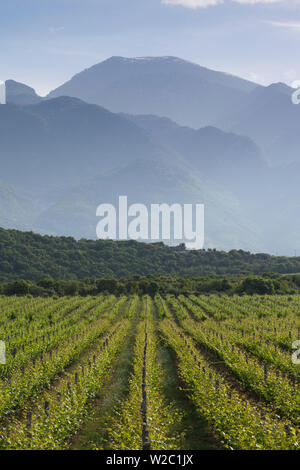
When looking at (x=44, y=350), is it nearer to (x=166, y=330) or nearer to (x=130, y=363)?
(x=130, y=363)

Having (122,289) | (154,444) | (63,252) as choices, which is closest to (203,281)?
(122,289)

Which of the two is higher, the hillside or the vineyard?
the hillside

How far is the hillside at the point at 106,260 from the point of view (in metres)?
105

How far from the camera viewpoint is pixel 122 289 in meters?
76.8

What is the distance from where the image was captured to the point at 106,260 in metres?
118

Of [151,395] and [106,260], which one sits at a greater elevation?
[106,260]

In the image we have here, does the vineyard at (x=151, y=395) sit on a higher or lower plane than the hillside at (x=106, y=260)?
A: lower

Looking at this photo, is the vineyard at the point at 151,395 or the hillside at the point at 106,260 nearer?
the vineyard at the point at 151,395

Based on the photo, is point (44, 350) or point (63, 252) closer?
point (44, 350)

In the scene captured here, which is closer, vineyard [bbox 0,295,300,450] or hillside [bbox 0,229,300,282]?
vineyard [bbox 0,295,300,450]

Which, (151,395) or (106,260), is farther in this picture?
(106,260)

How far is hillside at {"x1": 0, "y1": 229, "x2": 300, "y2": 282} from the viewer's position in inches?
4151

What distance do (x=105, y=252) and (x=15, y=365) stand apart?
331ft
